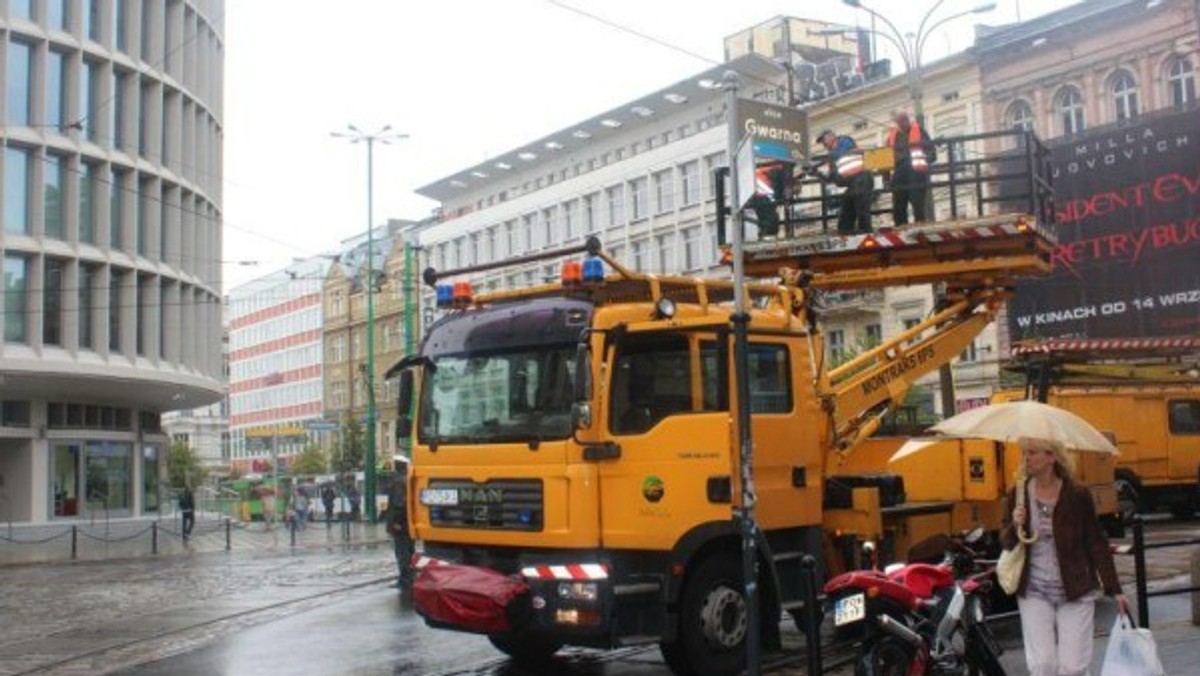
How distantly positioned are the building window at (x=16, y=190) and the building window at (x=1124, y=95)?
110 ft

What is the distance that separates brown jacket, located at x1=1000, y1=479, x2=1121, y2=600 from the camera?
631 cm

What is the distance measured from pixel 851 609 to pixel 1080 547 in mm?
1678

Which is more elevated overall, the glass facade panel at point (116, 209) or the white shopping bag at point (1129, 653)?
the glass facade panel at point (116, 209)

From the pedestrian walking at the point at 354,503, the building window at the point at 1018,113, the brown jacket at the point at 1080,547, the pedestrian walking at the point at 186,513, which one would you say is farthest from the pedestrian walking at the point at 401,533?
the building window at the point at 1018,113

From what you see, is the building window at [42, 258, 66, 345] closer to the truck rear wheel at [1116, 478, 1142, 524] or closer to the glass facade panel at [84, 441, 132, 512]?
the glass facade panel at [84, 441, 132, 512]

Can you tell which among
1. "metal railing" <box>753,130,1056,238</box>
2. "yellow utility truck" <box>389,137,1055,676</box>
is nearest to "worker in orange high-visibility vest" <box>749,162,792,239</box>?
"metal railing" <box>753,130,1056,238</box>

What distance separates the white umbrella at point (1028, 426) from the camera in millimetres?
6852

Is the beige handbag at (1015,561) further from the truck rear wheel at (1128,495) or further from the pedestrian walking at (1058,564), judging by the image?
the truck rear wheel at (1128,495)

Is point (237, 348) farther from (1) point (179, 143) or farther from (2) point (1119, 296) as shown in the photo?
(2) point (1119, 296)

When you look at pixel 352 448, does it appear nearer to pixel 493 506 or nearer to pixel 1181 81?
pixel 1181 81

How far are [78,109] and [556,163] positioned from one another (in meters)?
37.4

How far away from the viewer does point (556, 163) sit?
6906cm

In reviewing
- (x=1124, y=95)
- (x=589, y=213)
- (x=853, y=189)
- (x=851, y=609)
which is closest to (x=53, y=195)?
(x=853, y=189)

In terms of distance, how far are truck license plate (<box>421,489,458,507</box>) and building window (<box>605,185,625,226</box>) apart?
53.8m
